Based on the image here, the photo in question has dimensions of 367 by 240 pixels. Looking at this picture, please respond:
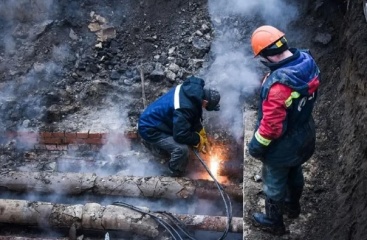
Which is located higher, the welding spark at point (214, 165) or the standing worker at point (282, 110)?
the standing worker at point (282, 110)

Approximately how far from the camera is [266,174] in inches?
175

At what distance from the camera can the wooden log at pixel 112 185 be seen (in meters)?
5.63

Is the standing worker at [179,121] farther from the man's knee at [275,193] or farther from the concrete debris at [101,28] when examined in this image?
the concrete debris at [101,28]

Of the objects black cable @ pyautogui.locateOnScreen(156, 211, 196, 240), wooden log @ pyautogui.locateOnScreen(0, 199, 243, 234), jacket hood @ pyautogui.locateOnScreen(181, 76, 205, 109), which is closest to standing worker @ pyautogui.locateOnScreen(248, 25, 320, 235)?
wooden log @ pyautogui.locateOnScreen(0, 199, 243, 234)

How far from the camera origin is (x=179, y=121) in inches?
221

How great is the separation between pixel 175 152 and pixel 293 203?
1730 millimetres

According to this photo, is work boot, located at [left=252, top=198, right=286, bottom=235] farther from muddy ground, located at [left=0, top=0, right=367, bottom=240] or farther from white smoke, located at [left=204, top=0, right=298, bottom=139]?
white smoke, located at [left=204, top=0, right=298, bottom=139]

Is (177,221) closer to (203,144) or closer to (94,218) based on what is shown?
(94,218)

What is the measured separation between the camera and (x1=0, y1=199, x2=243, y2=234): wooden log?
16.9 ft

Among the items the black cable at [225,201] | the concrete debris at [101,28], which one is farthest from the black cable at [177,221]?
the concrete debris at [101,28]

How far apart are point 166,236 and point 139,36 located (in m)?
4.03

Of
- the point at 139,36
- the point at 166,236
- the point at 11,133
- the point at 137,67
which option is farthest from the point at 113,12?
the point at 166,236

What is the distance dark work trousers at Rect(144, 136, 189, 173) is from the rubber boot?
5.09 ft

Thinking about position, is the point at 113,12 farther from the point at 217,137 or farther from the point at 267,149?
the point at 267,149
